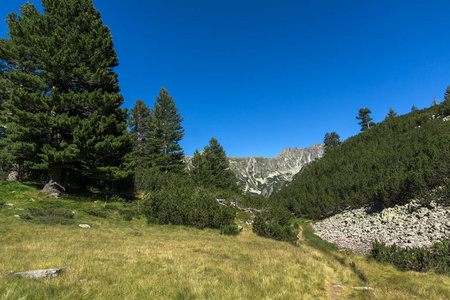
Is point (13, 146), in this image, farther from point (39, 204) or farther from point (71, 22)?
point (71, 22)

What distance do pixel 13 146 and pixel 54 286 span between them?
1613 centimetres

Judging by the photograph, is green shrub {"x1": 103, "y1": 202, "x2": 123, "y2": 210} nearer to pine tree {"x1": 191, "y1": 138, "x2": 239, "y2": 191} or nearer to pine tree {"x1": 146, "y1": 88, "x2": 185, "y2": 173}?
pine tree {"x1": 191, "y1": 138, "x2": 239, "y2": 191}

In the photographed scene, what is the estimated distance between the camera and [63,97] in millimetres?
14531

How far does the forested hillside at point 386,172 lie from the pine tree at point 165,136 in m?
22.1

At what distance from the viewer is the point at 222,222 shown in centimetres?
1692

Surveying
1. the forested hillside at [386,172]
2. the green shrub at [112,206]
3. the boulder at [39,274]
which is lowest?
the green shrub at [112,206]

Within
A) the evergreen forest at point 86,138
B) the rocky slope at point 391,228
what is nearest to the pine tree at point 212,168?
the evergreen forest at point 86,138

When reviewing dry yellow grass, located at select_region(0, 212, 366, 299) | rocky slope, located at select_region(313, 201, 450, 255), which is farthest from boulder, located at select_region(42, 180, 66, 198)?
rocky slope, located at select_region(313, 201, 450, 255)

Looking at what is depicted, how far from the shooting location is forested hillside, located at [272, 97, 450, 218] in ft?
55.2

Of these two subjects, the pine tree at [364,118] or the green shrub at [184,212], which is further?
the pine tree at [364,118]

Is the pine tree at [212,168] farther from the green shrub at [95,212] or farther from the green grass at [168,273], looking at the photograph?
the green grass at [168,273]

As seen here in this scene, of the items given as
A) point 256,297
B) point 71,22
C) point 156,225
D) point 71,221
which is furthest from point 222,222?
point 71,22

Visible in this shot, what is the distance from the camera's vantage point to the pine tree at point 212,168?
3184 cm

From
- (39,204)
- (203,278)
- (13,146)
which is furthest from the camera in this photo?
(13,146)
